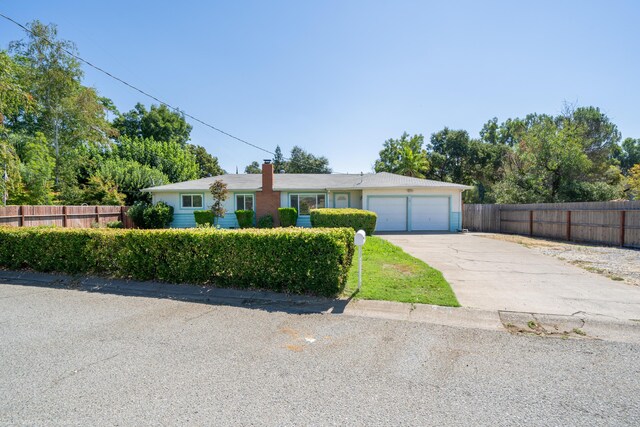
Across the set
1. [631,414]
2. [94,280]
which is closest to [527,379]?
[631,414]

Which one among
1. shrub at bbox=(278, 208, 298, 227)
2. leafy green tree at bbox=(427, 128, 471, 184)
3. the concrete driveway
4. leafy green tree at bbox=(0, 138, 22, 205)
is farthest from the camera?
leafy green tree at bbox=(427, 128, 471, 184)

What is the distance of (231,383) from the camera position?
2986 mm

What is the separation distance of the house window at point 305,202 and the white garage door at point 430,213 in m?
5.65

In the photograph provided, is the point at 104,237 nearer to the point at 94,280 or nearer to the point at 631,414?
the point at 94,280

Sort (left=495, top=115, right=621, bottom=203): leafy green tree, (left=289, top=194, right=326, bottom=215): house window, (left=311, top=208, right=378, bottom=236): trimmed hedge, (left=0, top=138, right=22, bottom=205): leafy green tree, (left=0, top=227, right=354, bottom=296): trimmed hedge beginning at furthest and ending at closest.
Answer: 1. (left=495, top=115, right=621, bottom=203): leafy green tree
2. (left=289, top=194, right=326, bottom=215): house window
3. (left=311, top=208, right=378, bottom=236): trimmed hedge
4. (left=0, top=138, right=22, bottom=205): leafy green tree
5. (left=0, top=227, right=354, bottom=296): trimmed hedge

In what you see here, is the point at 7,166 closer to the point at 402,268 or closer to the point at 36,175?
the point at 36,175

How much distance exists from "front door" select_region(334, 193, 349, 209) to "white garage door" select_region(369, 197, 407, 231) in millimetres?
1797

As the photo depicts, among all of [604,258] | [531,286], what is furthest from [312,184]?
[531,286]

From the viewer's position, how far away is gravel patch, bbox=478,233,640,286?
771cm

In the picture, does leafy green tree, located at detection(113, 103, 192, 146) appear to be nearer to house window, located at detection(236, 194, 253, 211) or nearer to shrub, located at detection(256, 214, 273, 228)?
house window, located at detection(236, 194, 253, 211)

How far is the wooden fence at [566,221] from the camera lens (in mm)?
12578

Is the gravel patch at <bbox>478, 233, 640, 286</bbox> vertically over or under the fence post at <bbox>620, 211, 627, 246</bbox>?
under

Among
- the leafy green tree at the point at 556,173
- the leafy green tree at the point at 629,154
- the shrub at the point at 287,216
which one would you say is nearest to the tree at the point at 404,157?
the leafy green tree at the point at 556,173

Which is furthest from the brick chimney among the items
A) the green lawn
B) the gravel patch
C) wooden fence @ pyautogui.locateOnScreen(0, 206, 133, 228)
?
the gravel patch
